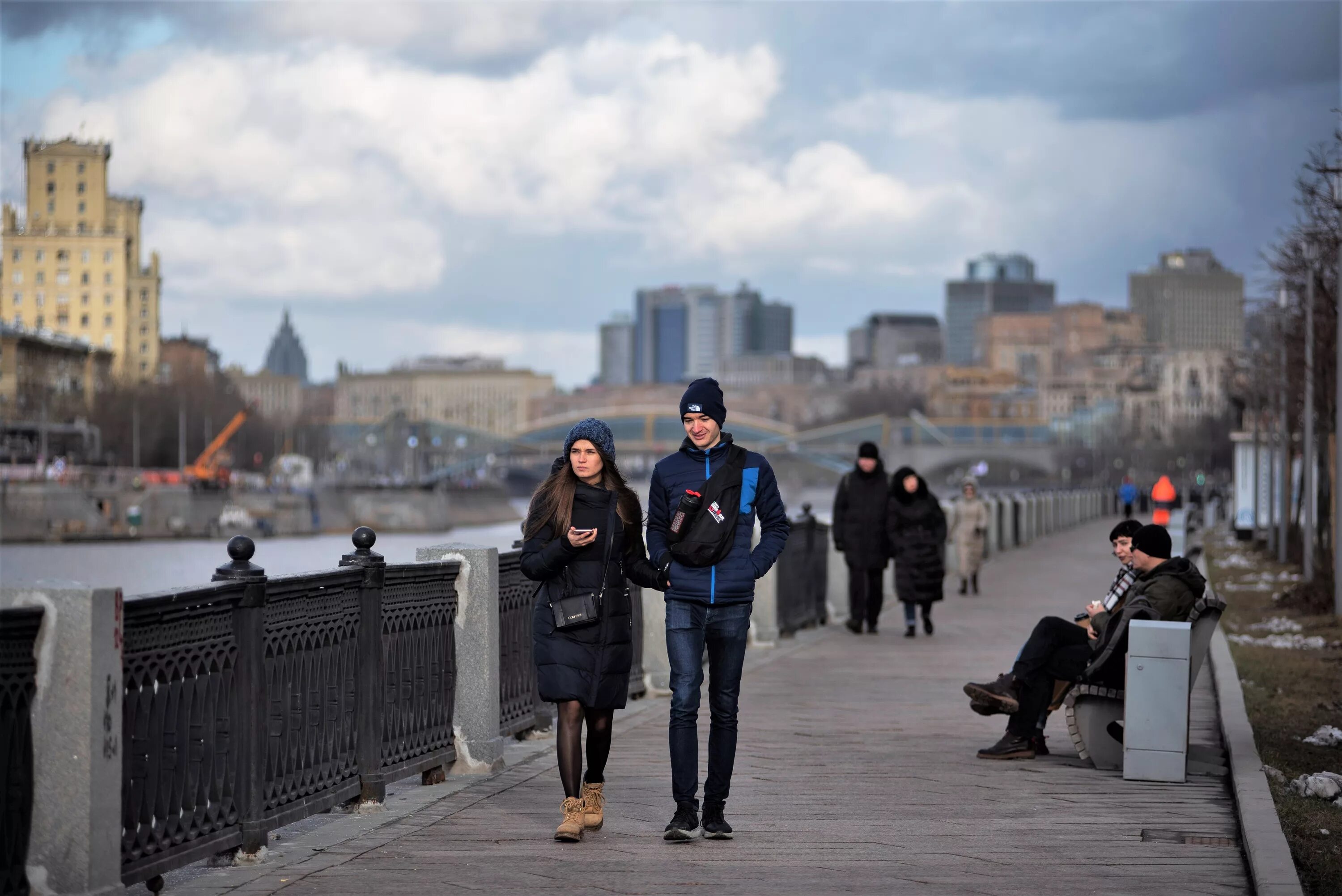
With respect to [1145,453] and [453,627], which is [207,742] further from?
[1145,453]

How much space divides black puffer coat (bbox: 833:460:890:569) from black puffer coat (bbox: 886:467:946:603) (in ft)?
0.45

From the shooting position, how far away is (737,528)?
802 centimetres

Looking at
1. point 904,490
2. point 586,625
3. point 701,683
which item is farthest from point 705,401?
point 904,490

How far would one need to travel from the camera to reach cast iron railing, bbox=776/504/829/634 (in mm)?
19391

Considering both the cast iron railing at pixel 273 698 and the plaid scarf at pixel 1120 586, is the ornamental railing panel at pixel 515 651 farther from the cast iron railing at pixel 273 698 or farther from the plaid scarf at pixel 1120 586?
the plaid scarf at pixel 1120 586

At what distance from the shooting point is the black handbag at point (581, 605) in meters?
7.91

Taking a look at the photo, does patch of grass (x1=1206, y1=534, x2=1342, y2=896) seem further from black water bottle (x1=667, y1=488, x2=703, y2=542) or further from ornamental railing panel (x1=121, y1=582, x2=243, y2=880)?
ornamental railing panel (x1=121, y1=582, x2=243, y2=880)

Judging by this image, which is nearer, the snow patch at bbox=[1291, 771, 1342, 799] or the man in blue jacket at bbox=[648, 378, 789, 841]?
the man in blue jacket at bbox=[648, 378, 789, 841]

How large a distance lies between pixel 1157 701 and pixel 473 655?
368 cm

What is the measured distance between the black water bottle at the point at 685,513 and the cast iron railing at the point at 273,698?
1544mm

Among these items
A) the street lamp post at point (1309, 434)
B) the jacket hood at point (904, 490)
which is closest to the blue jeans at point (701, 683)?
the jacket hood at point (904, 490)

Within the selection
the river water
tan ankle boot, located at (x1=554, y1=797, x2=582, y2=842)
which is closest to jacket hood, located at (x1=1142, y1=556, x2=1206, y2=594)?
tan ankle boot, located at (x1=554, y1=797, x2=582, y2=842)

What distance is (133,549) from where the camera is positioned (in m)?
92.2

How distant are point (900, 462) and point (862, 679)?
6723 inches
